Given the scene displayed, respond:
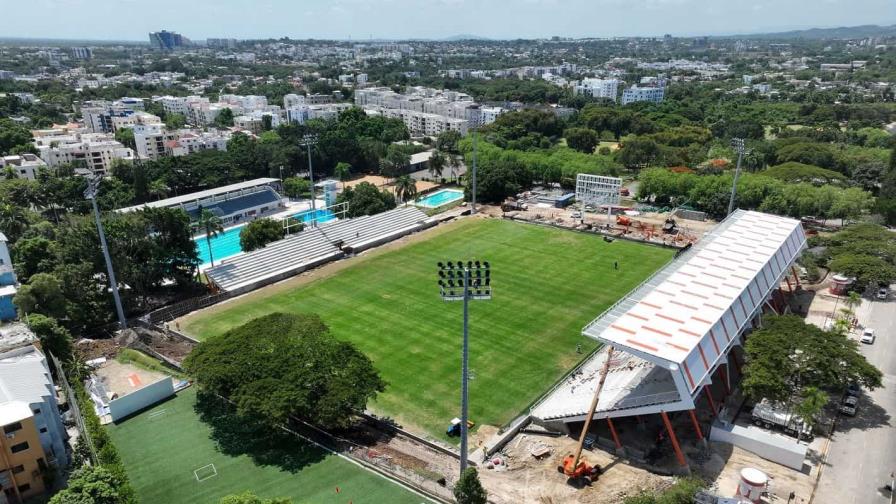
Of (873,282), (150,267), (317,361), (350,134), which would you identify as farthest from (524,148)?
(317,361)

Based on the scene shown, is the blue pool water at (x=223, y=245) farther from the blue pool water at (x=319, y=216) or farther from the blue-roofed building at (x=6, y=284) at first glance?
the blue-roofed building at (x=6, y=284)

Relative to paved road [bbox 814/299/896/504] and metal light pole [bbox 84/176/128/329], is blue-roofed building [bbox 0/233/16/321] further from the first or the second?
paved road [bbox 814/299/896/504]

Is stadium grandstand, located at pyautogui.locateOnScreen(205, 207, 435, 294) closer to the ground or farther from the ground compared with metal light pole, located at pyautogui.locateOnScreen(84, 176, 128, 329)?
closer to the ground

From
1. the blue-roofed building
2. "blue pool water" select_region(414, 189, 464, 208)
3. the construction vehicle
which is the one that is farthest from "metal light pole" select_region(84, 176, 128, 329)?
the construction vehicle

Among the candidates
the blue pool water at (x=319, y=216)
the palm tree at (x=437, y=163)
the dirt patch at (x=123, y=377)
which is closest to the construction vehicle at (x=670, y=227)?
the palm tree at (x=437, y=163)

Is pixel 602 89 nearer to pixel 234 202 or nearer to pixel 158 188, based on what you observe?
pixel 234 202

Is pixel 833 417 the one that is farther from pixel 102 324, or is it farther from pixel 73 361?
pixel 102 324

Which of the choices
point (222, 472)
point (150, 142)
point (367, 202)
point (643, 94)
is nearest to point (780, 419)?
point (222, 472)
